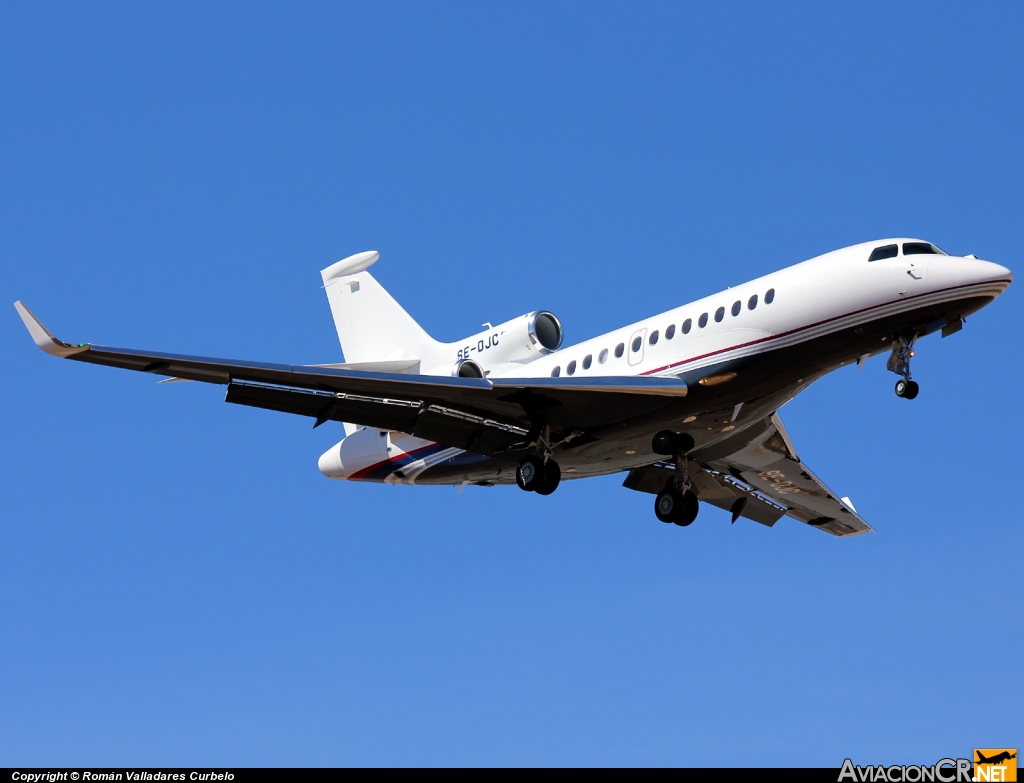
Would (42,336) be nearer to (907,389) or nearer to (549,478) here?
(549,478)

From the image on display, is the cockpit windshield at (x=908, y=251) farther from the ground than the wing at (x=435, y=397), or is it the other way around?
the cockpit windshield at (x=908, y=251)

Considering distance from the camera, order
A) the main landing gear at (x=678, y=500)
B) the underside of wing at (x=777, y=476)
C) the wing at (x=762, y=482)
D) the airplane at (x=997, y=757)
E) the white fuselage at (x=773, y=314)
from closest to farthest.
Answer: the airplane at (x=997, y=757)
the white fuselage at (x=773, y=314)
the main landing gear at (x=678, y=500)
the underside of wing at (x=777, y=476)
the wing at (x=762, y=482)

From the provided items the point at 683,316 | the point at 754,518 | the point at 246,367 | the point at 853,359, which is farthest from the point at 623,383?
the point at 754,518

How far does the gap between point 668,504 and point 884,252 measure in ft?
21.7

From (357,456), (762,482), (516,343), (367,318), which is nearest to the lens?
(516,343)

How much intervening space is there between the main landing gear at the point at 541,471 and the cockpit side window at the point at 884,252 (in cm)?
630

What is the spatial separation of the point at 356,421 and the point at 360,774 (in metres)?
9.65

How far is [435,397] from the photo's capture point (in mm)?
24109

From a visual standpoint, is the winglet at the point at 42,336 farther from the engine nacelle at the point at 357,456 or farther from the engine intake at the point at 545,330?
the engine intake at the point at 545,330

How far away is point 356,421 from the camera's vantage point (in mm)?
25094

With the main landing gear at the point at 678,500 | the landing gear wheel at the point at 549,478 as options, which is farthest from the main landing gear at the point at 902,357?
the landing gear wheel at the point at 549,478

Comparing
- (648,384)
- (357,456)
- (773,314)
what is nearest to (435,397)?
(648,384)

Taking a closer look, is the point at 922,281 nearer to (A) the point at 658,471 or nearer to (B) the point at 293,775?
(A) the point at 658,471

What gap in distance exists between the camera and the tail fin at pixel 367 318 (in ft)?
98.7
